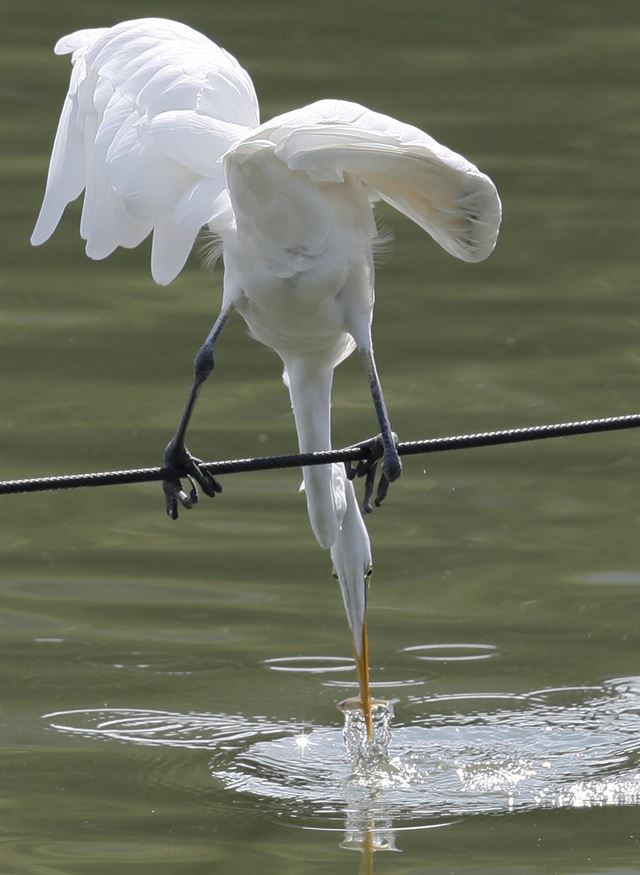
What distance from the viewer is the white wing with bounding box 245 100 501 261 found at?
171 inches

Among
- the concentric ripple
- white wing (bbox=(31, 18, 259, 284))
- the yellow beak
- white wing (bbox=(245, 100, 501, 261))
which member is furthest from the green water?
white wing (bbox=(245, 100, 501, 261))

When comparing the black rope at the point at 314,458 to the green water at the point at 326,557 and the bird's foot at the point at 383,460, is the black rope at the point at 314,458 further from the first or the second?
the green water at the point at 326,557

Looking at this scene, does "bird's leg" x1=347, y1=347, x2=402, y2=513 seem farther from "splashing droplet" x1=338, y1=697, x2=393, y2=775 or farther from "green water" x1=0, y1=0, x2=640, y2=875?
"green water" x1=0, y1=0, x2=640, y2=875

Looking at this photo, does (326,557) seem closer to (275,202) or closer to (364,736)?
(364,736)

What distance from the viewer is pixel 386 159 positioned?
4469 millimetres

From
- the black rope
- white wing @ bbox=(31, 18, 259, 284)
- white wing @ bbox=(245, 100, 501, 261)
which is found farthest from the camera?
white wing @ bbox=(31, 18, 259, 284)

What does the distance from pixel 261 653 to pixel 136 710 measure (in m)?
0.57

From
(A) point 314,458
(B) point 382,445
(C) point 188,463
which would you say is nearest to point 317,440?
(B) point 382,445

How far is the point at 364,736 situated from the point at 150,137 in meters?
1.83

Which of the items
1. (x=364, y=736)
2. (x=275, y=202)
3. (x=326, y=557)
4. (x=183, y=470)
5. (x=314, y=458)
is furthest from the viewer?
(x=326, y=557)

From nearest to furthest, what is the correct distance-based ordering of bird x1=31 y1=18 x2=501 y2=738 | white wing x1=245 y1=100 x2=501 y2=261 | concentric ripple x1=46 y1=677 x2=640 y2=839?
white wing x1=245 y1=100 x2=501 y2=261, bird x1=31 y1=18 x2=501 y2=738, concentric ripple x1=46 y1=677 x2=640 y2=839

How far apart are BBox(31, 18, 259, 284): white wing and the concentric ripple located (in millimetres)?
1445

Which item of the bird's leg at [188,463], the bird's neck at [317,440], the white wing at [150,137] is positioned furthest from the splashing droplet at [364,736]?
the white wing at [150,137]

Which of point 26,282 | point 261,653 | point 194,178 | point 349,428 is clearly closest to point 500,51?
point 26,282
